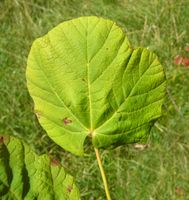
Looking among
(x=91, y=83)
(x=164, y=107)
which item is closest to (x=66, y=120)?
(x=91, y=83)

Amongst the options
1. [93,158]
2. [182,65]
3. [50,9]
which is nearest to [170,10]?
[182,65]

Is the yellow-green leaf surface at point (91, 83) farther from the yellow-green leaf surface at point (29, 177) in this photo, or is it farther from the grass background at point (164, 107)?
the grass background at point (164, 107)

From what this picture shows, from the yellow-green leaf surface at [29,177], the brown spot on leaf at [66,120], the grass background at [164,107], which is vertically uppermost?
the brown spot on leaf at [66,120]

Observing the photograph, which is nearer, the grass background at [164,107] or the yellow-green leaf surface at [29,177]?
the yellow-green leaf surface at [29,177]

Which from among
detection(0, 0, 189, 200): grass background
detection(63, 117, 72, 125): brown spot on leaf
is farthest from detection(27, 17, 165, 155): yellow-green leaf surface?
detection(0, 0, 189, 200): grass background

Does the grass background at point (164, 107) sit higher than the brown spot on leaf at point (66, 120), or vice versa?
the brown spot on leaf at point (66, 120)

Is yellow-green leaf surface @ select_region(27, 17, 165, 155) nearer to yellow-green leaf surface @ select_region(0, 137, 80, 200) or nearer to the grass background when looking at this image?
yellow-green leaf surface @ select_region(0, 137, 80, 200)

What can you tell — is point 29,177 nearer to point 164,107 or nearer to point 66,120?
point 66,120

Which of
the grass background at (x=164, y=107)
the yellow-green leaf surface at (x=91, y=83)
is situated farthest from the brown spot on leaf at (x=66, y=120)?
the grass background at (x=164, y=107)
